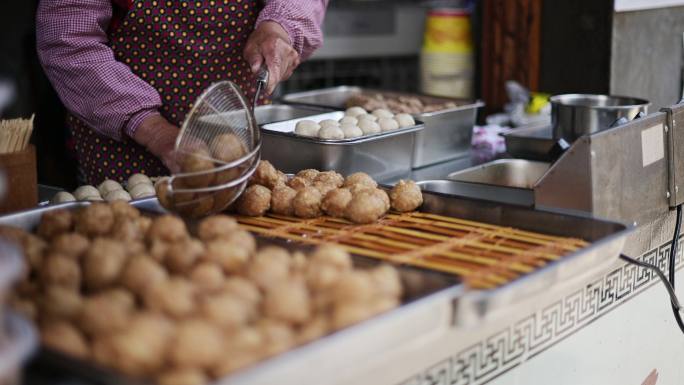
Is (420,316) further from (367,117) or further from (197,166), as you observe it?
(367,117)

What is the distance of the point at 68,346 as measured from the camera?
110cm

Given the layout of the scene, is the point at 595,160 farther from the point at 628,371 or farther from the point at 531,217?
the point at 628,371

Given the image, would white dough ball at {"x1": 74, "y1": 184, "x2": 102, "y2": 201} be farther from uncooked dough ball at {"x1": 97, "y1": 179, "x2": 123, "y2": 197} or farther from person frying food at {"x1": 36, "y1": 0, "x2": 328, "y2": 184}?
person frying food at {"x1": 36, "y1": 0, "x2": 328, "y2": 184}

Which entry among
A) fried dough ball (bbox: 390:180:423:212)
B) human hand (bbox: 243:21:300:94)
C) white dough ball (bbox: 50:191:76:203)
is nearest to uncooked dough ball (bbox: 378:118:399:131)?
human hand (bbox: 243:21:300:94)

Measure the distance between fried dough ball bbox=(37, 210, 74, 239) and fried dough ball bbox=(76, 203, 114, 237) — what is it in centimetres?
2

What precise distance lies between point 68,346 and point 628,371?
61.7 inches

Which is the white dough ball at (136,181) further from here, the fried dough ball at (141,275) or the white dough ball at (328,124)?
the fried dough ball at (141,275)

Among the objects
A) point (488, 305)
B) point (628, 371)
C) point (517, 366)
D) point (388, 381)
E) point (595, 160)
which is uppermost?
point (595, 160)

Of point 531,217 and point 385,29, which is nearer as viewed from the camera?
point 531,217

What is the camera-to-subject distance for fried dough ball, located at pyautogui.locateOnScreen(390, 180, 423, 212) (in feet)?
6.16

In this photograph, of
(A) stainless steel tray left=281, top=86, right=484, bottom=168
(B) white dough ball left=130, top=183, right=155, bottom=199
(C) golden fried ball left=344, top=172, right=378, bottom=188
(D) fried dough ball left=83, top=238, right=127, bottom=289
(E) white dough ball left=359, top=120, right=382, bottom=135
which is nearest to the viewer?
(D) fried dough ball left=83, top=238, right=127, bottom=289

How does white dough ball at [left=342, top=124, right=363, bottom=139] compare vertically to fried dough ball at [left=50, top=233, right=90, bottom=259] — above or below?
above

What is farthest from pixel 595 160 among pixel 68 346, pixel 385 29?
pixel 385 29

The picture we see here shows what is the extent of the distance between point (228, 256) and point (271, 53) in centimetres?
107
